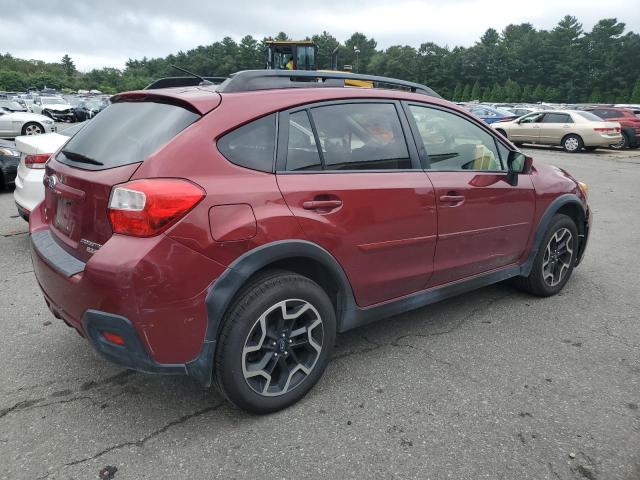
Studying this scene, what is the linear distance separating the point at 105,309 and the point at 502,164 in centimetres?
290

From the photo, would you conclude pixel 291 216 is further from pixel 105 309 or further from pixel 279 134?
pixel 105 309

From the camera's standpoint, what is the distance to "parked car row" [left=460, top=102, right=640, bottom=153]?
1817 centimetres

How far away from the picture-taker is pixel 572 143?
61.2 feet

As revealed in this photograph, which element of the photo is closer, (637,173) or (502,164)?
(502,164)

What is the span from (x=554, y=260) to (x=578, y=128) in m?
16.5

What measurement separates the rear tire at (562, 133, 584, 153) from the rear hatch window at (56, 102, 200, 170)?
19.1 metres

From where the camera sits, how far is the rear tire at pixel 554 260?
4.11 meters

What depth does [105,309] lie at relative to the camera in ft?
7.29

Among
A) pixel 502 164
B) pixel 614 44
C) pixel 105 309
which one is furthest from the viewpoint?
pixel 614 44

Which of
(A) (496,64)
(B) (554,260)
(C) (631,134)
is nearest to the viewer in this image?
(B) (554,260)

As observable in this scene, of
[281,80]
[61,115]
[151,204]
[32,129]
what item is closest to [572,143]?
[281,80]

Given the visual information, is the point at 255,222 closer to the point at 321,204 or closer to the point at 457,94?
the point at 321,204

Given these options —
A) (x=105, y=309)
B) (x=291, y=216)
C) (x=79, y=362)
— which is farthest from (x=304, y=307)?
(x=79, y=362)

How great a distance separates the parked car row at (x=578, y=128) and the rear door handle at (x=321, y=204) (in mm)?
16155
